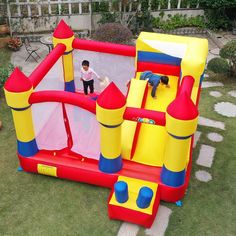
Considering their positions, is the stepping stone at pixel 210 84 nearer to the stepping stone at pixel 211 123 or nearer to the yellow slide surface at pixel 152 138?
the stepping stone at pixel 211 123

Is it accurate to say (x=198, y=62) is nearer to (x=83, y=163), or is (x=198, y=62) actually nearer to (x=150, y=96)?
(x=150, y=96)

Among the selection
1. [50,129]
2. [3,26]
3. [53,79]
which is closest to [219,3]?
[3,26]

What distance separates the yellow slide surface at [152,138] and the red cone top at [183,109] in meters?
1.44

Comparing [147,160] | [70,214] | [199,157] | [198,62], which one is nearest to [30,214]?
[70,214]

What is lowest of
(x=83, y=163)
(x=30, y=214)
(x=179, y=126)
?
(x=30, y=214)

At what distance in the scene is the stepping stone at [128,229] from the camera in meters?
5.86

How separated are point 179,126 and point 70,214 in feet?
7.63

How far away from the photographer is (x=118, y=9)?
12414 millimetres

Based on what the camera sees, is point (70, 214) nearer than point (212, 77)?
Yes

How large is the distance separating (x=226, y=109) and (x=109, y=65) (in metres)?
2.92

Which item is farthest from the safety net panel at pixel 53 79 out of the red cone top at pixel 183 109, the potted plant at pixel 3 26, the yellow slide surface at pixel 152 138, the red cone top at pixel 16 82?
the potted plant at pixel 3 26

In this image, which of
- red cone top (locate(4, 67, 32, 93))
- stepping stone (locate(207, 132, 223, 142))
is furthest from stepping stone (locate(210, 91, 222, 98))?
red cone top (locate(4, 67, 32, 93))

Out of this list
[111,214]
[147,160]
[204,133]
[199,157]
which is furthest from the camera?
[204,133]

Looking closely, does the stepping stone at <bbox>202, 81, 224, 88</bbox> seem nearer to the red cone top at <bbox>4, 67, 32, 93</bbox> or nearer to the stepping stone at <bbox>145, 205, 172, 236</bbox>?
the stepping stone at <bbox>145, 205, 172, 236</bbox>
